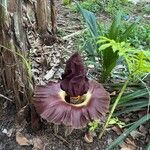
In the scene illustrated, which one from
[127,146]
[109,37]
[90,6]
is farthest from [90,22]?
[90,6]

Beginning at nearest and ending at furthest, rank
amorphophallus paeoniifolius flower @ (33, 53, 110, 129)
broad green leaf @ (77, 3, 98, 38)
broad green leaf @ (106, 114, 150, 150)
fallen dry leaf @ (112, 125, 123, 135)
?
amorphophallus paeoniifolius flower @ (33, 53, 110, 129) → broad green leaf @ (106, 114, 150, 150) → fallen dry leaf @ (112, 125, 123, 135) → broad green leaf @ (77, 3, 98, 38)

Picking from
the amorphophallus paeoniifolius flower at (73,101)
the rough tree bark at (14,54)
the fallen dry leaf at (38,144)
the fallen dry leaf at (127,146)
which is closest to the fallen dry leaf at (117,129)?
the fallen dry leaf at (127,146)

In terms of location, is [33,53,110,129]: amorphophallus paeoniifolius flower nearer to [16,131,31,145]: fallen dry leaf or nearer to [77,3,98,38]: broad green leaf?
[16,131,31,145]: fallen dry leaf

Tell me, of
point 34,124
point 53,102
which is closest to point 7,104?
point 34,124

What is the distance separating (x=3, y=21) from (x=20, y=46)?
0.51ft

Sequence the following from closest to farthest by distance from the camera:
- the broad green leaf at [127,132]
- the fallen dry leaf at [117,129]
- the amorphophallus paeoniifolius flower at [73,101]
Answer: the amorphophallus paeoniifolius flower at [73,101] → the broad green leaf at [127,132] → the fallen dry leaf at [117,129]

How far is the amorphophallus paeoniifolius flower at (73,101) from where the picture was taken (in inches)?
77.8

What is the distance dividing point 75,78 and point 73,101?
0.45 feet

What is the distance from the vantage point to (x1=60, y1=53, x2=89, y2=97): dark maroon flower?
1.98 m

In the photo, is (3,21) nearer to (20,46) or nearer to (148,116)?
(20,46)

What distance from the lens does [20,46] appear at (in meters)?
2.05

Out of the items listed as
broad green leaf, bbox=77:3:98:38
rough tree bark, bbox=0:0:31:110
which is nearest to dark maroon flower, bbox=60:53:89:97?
rough tree bark, bbox=0:0:31:110

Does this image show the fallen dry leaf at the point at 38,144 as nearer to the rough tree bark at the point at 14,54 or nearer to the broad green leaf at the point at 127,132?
the rough tree bark at the point at 14,54

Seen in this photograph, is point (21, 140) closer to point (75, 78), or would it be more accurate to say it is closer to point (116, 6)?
point (75, 78)
